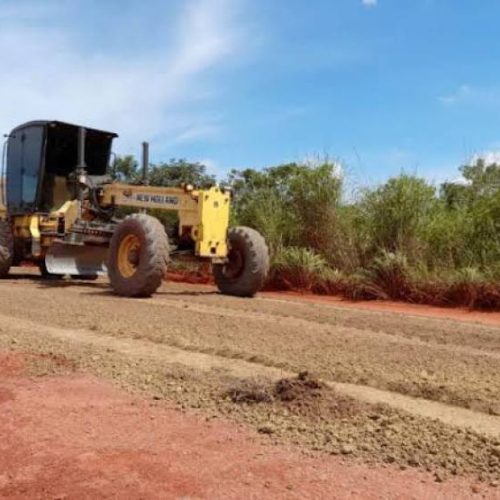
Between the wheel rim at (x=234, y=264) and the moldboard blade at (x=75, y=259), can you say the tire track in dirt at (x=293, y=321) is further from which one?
the moldboard blade at (x=75, y=259)

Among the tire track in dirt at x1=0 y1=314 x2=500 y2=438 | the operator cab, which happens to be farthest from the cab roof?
the tire track in dirt at x1=0 y1=314 x2=500 y2=438

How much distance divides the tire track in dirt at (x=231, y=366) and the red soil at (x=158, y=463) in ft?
3.45

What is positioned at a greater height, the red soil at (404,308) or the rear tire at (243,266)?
the rear tire at (243,266)

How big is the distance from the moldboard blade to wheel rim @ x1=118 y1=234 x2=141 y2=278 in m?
1.97

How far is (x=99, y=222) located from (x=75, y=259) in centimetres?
84

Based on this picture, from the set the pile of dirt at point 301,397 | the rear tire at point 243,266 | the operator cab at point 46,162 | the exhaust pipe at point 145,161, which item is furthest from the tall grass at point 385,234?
the pile of dirt at point 301,397

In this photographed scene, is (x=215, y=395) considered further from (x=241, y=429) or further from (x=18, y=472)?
(x=18, y=472)

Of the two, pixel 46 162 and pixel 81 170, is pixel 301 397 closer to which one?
pixel 81 170

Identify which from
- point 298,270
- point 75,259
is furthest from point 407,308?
point 75,259

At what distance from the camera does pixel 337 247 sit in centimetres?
1558

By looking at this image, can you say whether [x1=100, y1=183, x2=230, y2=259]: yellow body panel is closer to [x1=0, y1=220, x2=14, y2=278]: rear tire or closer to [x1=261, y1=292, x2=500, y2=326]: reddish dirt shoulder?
[x1=261, y1=292, x2=500, y2=326]: reddish dirt shoulder

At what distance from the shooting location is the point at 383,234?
1495 centimetres

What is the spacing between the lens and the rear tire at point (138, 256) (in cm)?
1160

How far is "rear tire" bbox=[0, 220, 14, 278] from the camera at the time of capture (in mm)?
14719
